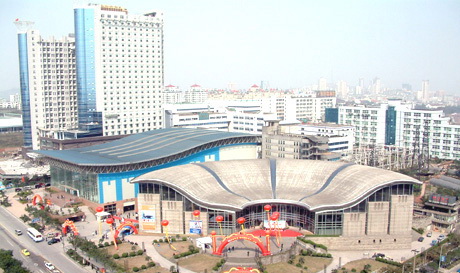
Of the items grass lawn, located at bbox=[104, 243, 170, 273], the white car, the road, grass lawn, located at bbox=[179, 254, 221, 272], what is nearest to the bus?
the road

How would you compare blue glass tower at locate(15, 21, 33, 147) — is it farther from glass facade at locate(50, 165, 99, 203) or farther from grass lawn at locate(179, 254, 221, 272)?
grass lawn at locate(179, 254, 221, 272)

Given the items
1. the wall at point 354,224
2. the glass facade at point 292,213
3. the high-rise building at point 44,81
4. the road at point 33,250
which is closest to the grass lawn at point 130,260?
the road at point 33,250

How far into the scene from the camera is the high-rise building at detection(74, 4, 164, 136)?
265ft

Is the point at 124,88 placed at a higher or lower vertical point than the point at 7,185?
higher

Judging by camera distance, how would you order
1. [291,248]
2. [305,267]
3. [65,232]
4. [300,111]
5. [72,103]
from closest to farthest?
[305,267] < [291,248] < [65,232] < [72,103] < [300,111]

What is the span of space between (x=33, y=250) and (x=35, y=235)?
108 inches

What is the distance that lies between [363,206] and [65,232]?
99.4 feet

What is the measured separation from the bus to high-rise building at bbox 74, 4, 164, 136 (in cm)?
3911

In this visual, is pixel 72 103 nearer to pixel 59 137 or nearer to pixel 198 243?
pixel 59 137

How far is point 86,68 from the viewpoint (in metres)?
81.4

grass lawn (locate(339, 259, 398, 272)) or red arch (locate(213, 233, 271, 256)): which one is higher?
red arch (locate(213, 233, 271, 256))

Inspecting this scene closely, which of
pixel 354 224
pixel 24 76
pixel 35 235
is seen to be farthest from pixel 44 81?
pixel 354 224

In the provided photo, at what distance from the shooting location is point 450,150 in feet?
270

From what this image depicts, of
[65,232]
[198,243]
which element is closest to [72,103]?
[65,232]
